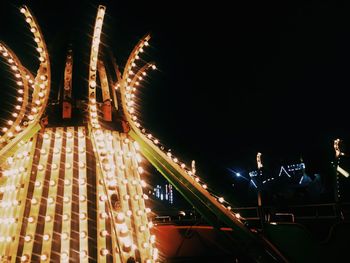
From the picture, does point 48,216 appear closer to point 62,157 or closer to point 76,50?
point 62,157

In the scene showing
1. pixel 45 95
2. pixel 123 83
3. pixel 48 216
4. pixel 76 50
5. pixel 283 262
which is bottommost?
pixel 283 262

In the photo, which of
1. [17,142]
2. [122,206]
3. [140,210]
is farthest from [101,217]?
[17,142]

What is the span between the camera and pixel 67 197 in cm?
378

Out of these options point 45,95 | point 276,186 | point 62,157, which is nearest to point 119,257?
point 62,157

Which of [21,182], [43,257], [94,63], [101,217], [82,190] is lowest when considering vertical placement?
[43,257]

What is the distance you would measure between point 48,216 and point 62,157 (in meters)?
0.98

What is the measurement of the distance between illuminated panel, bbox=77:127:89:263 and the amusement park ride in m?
0.01

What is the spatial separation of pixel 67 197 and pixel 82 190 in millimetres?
217

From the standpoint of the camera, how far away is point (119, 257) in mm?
3484

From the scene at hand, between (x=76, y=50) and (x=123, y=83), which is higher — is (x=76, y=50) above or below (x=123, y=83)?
above

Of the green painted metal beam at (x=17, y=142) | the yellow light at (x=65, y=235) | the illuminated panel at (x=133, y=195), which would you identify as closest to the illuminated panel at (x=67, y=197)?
the yellow light at (x=65, y=235)

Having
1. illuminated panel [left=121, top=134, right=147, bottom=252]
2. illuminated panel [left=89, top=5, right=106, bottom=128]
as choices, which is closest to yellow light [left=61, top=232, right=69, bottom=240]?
illuminated panel [left=121, top=134, right=147, bottom=252]

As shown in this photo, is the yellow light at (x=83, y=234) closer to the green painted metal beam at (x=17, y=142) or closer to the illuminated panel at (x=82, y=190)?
the illuminated panel at (x=82, y=190)

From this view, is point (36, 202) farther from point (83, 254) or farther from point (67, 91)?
point (67, 91)
